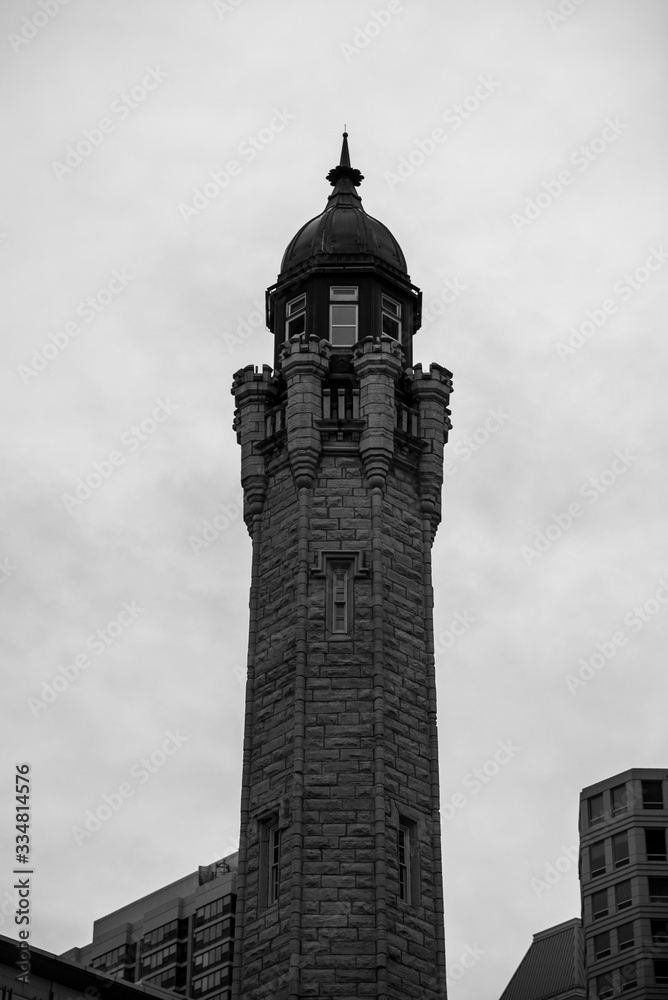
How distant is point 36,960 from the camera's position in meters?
58.9

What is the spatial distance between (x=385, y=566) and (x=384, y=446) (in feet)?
13.8

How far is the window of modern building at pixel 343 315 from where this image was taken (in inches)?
2677

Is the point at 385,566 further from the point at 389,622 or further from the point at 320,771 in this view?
the point at 320,771

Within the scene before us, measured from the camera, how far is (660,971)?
88.2 metres

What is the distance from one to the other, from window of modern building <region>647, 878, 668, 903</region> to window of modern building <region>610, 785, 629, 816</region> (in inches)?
155

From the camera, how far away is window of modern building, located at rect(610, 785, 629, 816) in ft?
308

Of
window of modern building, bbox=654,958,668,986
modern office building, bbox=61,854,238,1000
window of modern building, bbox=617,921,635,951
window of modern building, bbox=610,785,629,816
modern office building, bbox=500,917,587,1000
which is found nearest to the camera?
window of modern building, bbox=654,958,668,986

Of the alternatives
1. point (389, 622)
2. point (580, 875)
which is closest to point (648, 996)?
point (580, 875)

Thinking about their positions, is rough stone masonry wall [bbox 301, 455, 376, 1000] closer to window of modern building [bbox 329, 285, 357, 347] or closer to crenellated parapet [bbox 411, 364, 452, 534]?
crenellated parapet [bbox 411, 364, 452, 534]

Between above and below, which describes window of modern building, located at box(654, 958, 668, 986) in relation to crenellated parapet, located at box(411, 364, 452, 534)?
below

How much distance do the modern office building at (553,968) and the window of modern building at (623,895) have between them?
518 inches

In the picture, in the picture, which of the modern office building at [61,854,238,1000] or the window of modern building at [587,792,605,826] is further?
the modern office building at [61,854,238,1000]

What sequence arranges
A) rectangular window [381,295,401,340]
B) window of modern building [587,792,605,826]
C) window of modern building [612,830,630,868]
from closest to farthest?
rectangular window [381,295,401,340] < window of modern building [612,830,630,868] < window of modern building [587,792,605,826]

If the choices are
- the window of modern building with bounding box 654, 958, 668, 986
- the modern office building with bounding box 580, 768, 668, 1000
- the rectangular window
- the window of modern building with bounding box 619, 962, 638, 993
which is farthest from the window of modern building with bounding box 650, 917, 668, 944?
Result: the rectangular window
